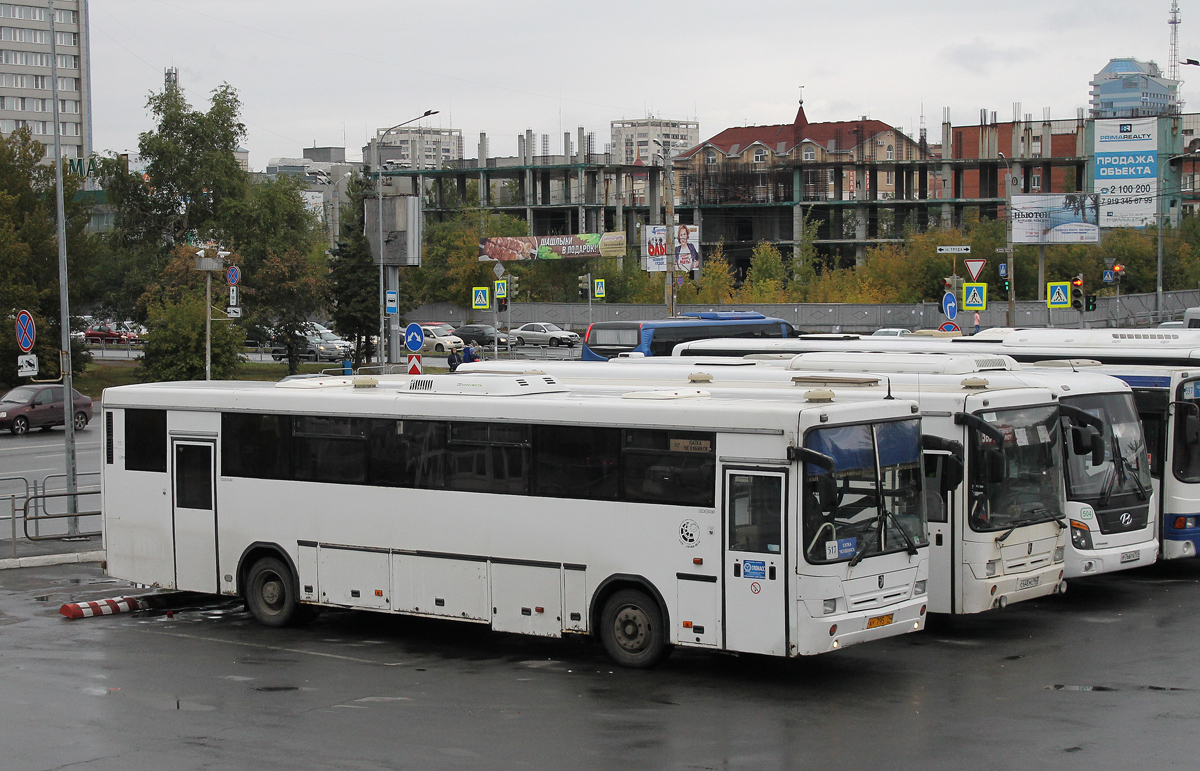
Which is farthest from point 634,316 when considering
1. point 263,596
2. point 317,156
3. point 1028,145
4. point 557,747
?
point 317,156

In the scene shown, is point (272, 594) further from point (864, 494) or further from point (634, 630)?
point (864, 494)

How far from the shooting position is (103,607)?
15180mm

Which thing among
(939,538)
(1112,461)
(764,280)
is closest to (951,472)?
(939,538)

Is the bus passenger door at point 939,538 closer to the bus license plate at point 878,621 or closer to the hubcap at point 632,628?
the bus license plate at point 878,621

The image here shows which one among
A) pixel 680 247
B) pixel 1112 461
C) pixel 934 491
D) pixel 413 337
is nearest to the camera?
pixel 934 491

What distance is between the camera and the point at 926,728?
9.62 meters

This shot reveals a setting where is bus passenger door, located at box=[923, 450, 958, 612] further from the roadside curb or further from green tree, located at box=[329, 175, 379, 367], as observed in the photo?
green tree, located at box=[329, 175, 379, 367]

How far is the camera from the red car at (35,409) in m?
39.2

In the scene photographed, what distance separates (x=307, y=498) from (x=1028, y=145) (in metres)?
111

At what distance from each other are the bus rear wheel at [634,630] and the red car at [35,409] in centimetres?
3201

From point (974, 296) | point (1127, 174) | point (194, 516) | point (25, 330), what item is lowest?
point (194, 516)

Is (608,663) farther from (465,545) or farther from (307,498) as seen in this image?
(307,498)

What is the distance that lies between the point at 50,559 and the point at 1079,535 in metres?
14.3

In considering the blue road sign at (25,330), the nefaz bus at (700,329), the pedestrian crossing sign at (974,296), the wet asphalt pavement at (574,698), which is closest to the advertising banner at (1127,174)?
the pedestrian crossing sign at (974,296)
